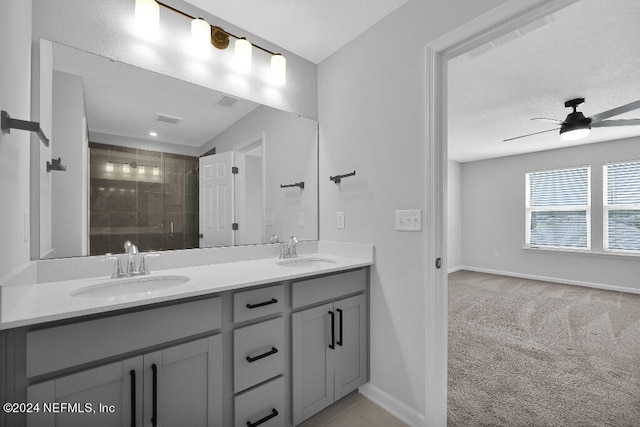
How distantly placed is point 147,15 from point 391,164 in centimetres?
153

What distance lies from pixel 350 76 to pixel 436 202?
44.3 inches

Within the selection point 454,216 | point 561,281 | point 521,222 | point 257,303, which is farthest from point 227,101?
point 561,281

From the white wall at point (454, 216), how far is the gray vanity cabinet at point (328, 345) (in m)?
4.87

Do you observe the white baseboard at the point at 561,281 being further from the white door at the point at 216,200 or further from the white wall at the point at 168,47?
the white door at the point at 216,200

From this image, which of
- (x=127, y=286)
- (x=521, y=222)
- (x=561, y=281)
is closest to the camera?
(x=127, y=286)

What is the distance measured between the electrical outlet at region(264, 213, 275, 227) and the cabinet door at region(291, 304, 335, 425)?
0.77 m

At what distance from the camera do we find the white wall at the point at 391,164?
1.56m

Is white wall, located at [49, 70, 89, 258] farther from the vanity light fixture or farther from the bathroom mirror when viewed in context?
the vanity light fixture

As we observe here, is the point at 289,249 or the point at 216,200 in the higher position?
the point at 216,200

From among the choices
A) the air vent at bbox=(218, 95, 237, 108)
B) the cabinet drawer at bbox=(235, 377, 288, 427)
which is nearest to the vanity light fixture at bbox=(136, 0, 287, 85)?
the air vent at bbox=(218, 95, 237, 108)

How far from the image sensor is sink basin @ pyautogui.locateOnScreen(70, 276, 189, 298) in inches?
47.3

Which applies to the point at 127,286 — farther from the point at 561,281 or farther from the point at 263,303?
the point at 561,281

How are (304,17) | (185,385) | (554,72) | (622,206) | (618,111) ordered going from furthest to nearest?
(622,206) < (554,72) < (618,111) < (304,17) < (185,385)

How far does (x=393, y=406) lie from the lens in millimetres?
1660
